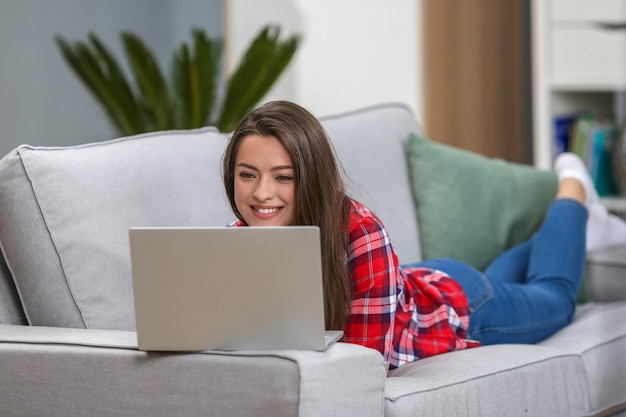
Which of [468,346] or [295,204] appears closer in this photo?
[295,204]

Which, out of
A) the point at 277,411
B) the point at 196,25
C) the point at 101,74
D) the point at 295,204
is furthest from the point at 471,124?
the point at 277,411

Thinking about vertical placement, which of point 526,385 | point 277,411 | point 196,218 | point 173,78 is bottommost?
point 526,385

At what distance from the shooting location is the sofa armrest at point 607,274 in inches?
102

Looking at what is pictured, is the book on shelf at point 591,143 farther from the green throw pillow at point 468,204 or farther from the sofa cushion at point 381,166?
the sofa cushion at point 381,166

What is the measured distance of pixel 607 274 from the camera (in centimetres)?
262

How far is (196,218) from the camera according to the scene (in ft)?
6.57

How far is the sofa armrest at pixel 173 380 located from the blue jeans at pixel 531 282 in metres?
0.74

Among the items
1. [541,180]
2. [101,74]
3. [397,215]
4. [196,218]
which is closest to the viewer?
[196,218]

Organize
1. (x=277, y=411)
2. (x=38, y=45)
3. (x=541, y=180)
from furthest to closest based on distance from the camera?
(x=38, y=45) → (x=541, y=180) → (x=277, y=411)

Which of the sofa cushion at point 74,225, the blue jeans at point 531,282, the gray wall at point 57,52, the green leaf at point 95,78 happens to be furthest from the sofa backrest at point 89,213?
the gray wall at point 57,52

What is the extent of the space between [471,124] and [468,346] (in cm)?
226

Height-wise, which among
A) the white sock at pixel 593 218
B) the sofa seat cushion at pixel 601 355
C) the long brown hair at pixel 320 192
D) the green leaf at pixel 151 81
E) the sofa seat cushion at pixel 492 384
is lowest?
the sofa seat cushion at pixel 601 355

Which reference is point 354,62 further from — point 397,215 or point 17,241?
point 17,241

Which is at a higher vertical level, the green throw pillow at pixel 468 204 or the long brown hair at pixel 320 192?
the long brown hair at pixel 320 192
